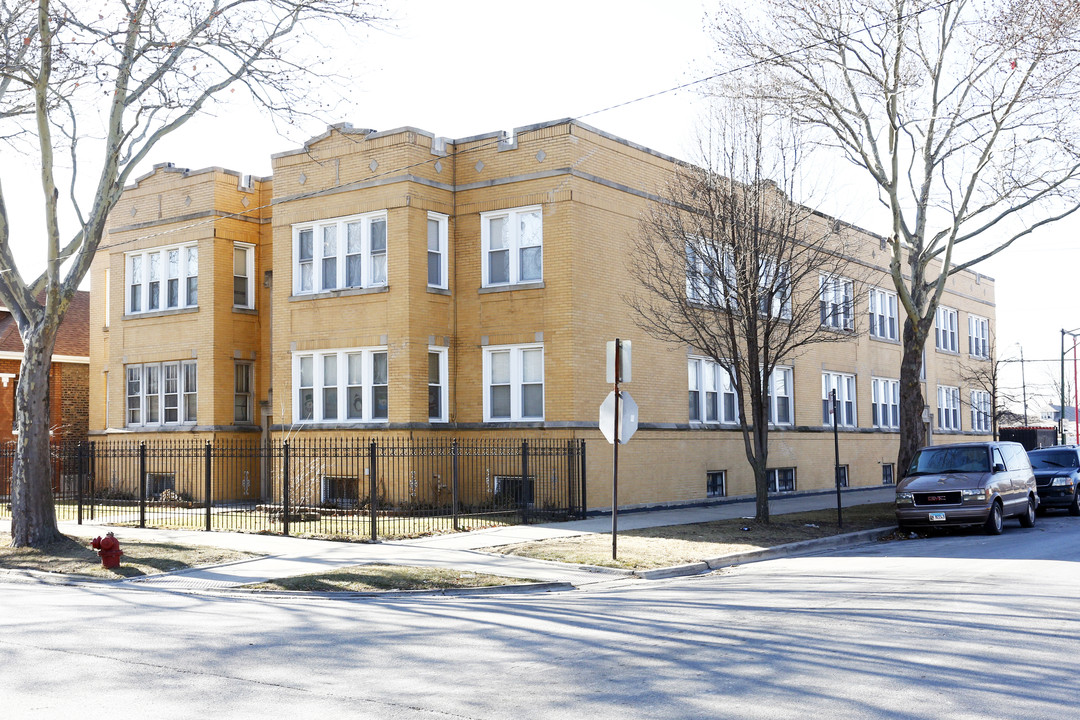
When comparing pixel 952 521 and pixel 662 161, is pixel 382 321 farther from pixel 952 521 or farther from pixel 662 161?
pixel 952 521

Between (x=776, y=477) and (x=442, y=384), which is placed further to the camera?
(x=776, y=477)

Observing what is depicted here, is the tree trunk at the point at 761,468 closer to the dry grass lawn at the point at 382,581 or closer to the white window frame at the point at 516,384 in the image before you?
the white window frame at the point at 516,384

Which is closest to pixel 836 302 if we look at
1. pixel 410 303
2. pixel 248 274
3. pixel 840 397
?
pixel 840 397

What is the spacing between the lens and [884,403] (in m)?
37.1

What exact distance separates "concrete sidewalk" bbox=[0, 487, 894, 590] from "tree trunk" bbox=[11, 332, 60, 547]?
5.29 feet

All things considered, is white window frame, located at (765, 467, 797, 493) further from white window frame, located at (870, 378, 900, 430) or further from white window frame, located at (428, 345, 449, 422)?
white window frame, located at (428, 345, 449, 422)

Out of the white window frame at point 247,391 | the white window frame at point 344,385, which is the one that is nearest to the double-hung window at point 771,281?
the white window frame at point 344,385

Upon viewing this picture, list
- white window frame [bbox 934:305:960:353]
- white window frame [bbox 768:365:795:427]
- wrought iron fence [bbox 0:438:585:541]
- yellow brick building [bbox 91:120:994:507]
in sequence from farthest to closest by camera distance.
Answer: white window frame [bbox 934:305:960:353] → white window frame [bbox 768:365:795:427] → yellow brick building [bbox 91:120:994:507] → wrought iron fence [bbox 0:438:585:541]

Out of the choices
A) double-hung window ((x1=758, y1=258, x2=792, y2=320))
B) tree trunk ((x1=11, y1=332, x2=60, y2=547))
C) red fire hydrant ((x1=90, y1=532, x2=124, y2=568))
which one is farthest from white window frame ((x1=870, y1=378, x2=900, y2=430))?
red fire hydrant ((x1=90, y1=532, x2=124, y2=568))

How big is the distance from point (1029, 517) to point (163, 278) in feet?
72.4

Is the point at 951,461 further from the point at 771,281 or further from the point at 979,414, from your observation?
the point at 979,414

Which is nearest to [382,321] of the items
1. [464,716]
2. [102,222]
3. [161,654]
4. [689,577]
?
[102,222]

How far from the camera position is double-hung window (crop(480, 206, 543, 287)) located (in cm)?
2341

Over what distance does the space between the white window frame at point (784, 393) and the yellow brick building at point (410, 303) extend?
225 centimetres
